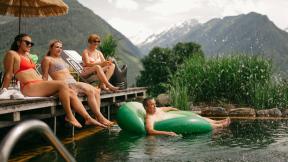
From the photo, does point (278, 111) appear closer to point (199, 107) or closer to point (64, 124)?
point (199, 107)

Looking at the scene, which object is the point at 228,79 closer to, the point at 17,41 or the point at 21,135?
the point at 17,41

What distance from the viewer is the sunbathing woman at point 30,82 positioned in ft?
22.3

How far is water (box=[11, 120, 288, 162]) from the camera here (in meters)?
6.09

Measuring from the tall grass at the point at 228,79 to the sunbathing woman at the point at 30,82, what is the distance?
7439mm

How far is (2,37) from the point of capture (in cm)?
13750

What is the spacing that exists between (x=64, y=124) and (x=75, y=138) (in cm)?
169

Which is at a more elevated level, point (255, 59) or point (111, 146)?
point (255, 59)

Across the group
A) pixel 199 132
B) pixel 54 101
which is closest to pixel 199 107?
pixel 199 132

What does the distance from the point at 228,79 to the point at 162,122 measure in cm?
639

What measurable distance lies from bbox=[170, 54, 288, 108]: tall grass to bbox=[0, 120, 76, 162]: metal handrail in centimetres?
1238

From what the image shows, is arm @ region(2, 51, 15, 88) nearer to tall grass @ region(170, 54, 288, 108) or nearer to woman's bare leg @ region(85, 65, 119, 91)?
woman's bare leg @ region(85, 65, 119, 91)

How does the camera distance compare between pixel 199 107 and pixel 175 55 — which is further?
pixel 175 55

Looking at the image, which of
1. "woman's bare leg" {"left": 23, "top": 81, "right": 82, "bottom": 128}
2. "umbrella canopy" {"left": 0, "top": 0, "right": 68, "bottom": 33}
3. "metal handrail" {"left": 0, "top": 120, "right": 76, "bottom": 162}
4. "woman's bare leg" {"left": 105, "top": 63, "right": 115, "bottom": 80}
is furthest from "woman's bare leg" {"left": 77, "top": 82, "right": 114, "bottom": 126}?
"metal handrail" {"left": 0, "top": 120, "right": 76, "bottom": 162}

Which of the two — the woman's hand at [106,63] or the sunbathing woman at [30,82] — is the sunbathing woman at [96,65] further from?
the sunbathing woman at [30,82]
